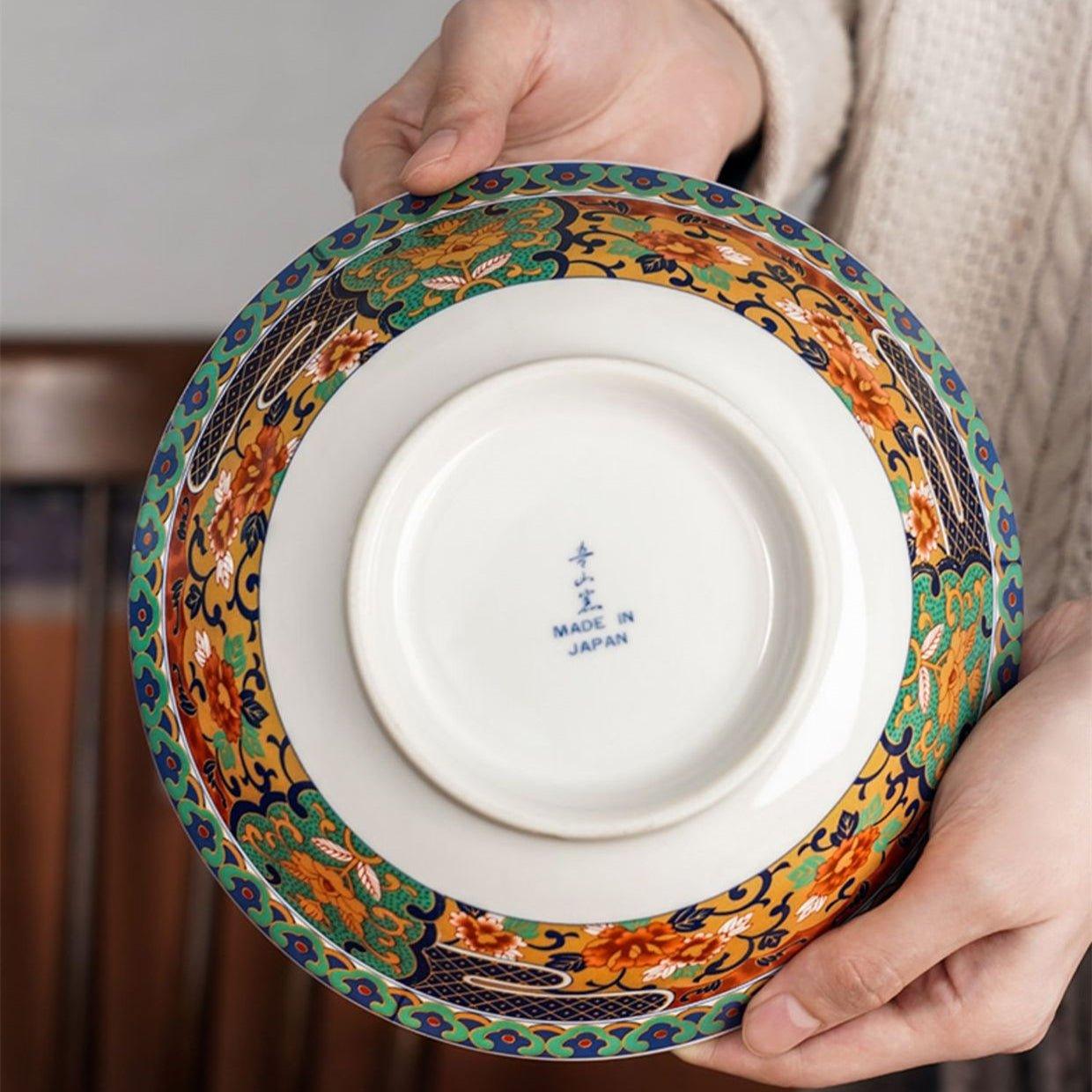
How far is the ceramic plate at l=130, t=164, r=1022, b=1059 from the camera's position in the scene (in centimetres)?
49

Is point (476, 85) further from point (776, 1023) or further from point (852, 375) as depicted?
point (776, 1023)

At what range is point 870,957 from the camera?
536 millimetres

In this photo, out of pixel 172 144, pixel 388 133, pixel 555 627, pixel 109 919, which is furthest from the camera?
pixel 109 919

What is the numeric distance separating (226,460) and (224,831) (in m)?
0.18

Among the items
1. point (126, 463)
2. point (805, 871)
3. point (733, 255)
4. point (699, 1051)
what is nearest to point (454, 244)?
point (733, 255)

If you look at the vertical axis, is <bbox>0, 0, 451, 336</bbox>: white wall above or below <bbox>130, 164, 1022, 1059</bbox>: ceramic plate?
above

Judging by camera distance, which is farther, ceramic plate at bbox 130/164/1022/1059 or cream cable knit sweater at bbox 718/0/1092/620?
cream cable knit sweater at bbox 718/0/1092/620

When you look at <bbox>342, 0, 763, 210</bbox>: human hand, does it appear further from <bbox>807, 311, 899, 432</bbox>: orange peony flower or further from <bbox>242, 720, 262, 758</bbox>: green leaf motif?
<bbox>242, 720, 262, 758</bbox>: green leaf motif

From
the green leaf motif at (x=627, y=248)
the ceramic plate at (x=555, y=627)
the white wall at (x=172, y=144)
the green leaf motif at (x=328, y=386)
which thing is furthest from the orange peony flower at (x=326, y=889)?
the white wall at (x=172, y=144)

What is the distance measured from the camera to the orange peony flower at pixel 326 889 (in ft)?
1.69

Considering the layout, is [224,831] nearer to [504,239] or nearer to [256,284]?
[504,239]

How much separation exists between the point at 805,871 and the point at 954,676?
124 millimetres

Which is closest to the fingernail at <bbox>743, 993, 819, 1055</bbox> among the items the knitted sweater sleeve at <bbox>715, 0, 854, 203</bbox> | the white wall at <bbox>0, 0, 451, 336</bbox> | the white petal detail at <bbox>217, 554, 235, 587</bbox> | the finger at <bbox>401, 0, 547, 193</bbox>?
the white petal detail at <bbox>217, 554, 235, 587</bbox>

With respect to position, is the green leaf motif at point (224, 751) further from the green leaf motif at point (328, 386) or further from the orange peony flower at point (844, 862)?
the orange peony flower at point (844, 862)
